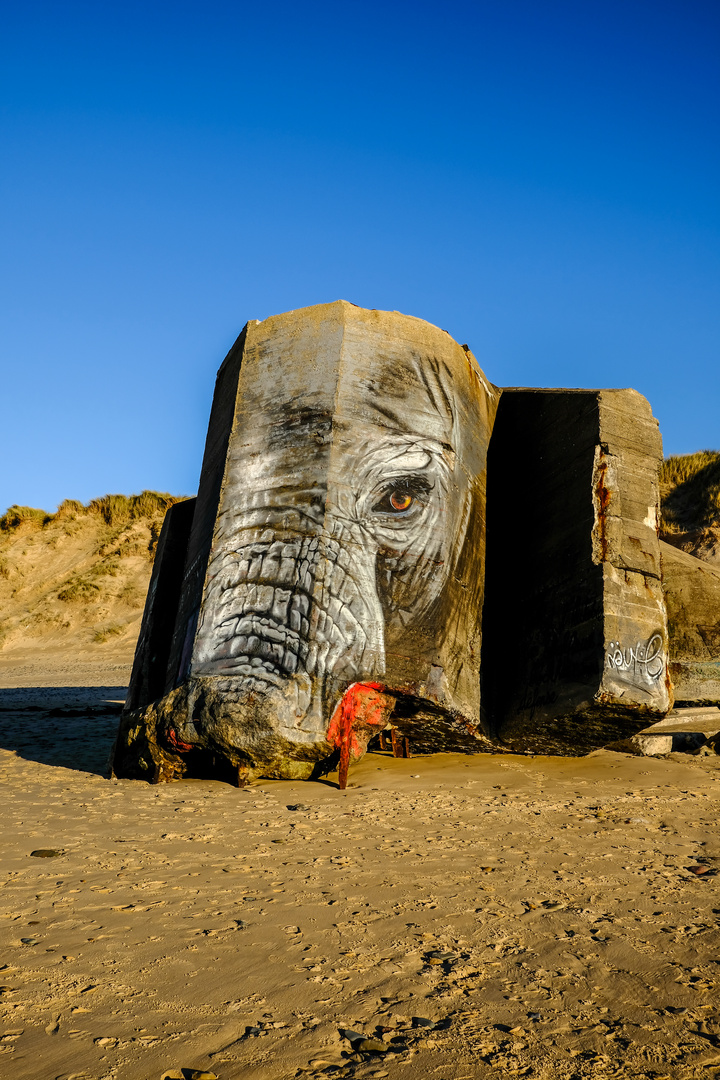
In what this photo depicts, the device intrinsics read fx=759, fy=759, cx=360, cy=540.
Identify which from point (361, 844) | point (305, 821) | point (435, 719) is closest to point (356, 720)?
point (435, 719)

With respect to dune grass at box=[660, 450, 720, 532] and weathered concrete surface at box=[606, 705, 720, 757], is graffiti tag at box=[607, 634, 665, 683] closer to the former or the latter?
weathered concrete surface at box=[606, 705, 720, 757]

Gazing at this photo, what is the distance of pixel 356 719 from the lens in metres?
4.90

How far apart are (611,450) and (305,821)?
331 centimetres

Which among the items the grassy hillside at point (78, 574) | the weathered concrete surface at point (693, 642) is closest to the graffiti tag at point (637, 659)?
the weathered concrete surface at point (693, 642)

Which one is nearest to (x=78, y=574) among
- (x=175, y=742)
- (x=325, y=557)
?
(x=175, y=742)

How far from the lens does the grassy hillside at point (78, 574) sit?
19875 mm

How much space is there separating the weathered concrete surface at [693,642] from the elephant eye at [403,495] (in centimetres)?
244

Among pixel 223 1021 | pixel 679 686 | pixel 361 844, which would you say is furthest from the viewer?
pixel 679 686

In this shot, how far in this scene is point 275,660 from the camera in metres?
4.89

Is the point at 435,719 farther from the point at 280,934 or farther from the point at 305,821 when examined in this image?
the point at 280,934

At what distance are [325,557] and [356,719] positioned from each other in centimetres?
109

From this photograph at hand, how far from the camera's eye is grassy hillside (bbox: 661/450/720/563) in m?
15.0

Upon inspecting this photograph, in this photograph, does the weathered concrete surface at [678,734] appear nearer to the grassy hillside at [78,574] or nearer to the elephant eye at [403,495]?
the elephant eye at [403,495]

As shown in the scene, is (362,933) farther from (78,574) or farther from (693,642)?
(78,574)
